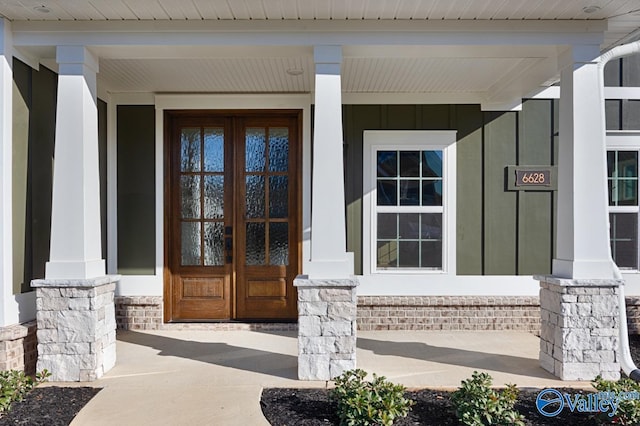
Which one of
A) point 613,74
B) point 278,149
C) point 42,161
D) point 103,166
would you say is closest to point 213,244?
point 278,149

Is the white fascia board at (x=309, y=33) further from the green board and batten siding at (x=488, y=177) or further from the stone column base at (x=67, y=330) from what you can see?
the stone column base at (x=67, y=330)

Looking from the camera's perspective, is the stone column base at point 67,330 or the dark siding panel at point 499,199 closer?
the stone column base at point 67,330

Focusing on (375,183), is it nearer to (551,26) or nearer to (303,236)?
(303,236)

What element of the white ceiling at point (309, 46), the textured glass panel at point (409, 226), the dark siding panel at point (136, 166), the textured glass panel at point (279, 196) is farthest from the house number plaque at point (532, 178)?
the dark siding panel at point (136, 166)

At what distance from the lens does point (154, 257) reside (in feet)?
20.3

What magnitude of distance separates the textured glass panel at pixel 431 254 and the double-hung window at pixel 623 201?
223cm

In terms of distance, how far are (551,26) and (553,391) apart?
3.09 metres

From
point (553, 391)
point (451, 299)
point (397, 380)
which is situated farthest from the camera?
point (451, 299)

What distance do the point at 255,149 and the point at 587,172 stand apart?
3814 mm

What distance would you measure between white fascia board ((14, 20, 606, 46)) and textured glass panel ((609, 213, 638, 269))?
9.54 feet

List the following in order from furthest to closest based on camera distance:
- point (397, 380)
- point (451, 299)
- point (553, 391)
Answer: point (451, 299) < point (397, 380) < point (553, 391)

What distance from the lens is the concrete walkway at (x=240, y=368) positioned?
360cm

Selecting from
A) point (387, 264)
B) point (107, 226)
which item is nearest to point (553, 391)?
point (387, 264)

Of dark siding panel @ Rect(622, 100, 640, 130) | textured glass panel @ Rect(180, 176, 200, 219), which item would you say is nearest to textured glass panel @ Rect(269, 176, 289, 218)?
textured glass panel @ Rect(180, 176, 200, 219)
